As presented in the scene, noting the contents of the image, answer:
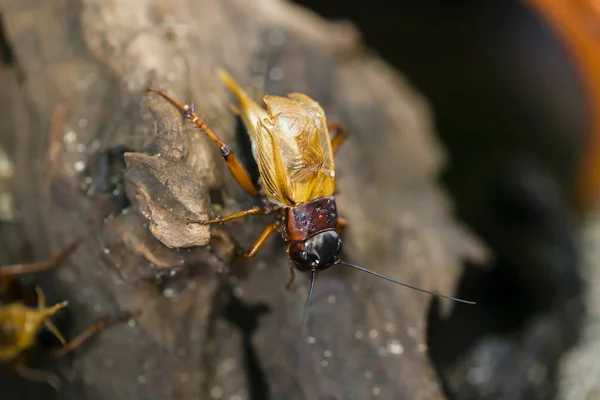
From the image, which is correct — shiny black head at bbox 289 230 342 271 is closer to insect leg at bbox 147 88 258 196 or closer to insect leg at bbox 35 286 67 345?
insect leg at bbox 147 88 258 196

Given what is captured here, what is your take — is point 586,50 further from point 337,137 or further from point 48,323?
point 48,323

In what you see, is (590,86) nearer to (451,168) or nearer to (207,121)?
(451,168)

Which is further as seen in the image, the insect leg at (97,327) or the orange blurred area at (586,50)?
the orange blurred area at (586,50)

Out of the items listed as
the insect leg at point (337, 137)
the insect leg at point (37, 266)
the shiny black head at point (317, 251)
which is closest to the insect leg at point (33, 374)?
the insect leg at point (37, 266)

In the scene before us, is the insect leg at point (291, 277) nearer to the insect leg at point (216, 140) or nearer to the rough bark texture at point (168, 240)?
the rough bark texture at point (168, 240)

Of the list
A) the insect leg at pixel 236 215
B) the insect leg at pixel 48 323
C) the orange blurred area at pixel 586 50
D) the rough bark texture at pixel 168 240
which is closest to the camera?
the insect leg at pixel 236 215

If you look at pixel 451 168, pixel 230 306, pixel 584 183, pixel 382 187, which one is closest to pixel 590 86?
pixel 584 183
